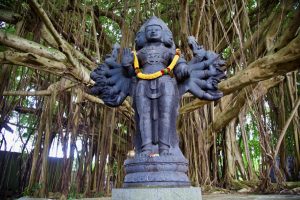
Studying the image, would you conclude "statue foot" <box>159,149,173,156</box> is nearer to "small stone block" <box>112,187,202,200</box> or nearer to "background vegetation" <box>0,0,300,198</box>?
"small stone block" <box>112,187,202,200</box>

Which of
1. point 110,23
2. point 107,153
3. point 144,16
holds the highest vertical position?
point 110,23

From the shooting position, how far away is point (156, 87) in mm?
1487

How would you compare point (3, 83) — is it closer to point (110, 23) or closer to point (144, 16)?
point (144, 16)

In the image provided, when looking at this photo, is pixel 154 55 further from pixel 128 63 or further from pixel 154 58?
pixel 128 63

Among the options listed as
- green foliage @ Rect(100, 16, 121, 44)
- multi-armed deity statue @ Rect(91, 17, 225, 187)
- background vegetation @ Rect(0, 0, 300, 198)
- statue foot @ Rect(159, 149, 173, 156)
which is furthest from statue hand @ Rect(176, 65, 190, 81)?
green foliage @ Rect(100, 16, 121, 44)

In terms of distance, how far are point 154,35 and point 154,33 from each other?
0.04 ft

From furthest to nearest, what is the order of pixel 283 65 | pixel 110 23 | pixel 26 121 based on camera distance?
pixel 26 121
pixel 110 23
pixel 283 65

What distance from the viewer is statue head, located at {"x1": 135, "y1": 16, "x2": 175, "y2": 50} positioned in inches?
61.3

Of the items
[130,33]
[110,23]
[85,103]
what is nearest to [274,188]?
[130,33]

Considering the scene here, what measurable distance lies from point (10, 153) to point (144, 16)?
2629 millimetres

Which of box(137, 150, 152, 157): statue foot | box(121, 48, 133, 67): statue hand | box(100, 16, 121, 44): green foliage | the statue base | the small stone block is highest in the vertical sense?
box(100, 16, 121, 44): green foliage

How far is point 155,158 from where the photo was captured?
1351mm

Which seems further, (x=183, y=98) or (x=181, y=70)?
(x=183, y=98)

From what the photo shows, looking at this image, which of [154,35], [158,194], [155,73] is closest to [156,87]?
[155,73]
